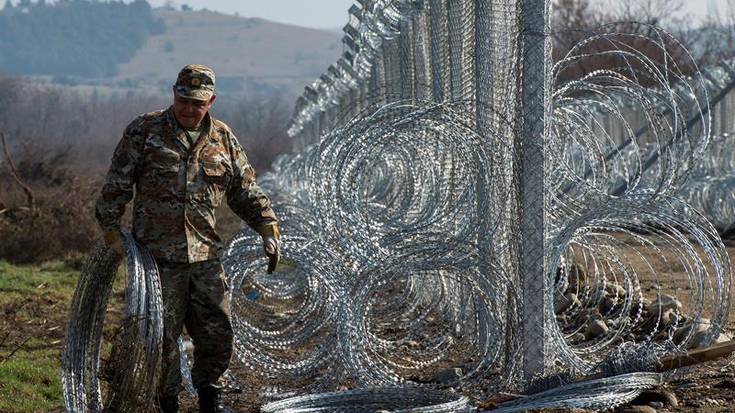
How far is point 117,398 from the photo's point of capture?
20.9ft

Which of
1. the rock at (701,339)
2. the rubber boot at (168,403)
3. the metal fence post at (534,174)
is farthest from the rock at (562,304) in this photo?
the rubber boot at (168,403)

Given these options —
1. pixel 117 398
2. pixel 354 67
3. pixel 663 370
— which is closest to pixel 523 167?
pixel 663 370

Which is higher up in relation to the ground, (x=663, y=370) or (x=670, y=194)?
(x=670, y=194)

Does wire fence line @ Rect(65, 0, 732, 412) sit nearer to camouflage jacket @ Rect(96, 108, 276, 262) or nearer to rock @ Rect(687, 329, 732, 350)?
rock @ Rect(687, 329, 732, 350)

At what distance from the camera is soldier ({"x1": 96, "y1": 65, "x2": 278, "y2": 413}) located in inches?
261

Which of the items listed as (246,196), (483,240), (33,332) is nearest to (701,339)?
(483,240)

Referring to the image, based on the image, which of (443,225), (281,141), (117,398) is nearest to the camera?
(117,398)

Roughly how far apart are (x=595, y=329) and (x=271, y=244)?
3154 mm

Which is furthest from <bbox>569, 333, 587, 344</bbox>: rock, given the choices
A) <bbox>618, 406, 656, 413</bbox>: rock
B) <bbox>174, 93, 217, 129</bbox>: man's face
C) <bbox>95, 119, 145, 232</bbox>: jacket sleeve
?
<bbox>95, 119, 145, 232</bbox>: jacket sleeve

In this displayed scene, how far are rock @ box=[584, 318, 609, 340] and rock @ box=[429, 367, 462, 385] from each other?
1.40 m

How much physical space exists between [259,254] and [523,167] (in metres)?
2.29

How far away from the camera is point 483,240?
8.36 metres

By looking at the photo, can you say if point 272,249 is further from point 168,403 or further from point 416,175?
point 416,175

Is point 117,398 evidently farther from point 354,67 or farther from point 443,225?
point 354,67
